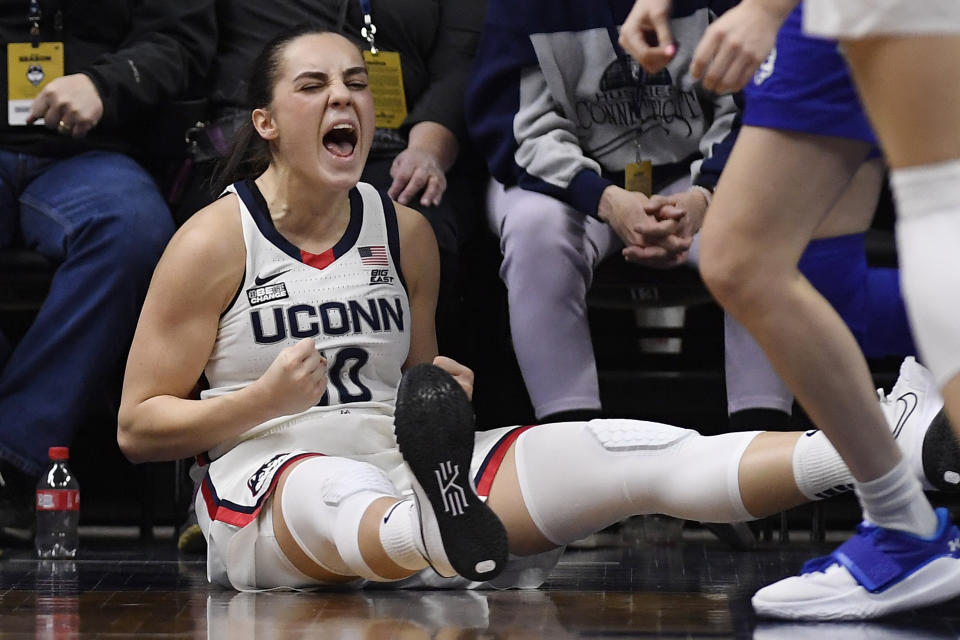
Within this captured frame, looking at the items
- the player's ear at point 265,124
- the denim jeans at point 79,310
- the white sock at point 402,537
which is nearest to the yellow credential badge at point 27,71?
the denim jeans at point 79,310

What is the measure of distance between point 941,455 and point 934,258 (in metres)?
0.85

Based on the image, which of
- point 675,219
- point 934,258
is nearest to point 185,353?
point 675,219

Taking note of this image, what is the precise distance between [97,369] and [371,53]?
91 centimetres

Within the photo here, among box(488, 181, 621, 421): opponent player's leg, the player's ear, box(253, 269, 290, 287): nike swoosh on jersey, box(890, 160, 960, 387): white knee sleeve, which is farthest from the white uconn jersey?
box(890, 160, 960, 387): white knee sleeve

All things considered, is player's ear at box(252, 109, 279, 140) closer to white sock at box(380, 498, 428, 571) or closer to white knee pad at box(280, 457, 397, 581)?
white knee pad at box(280, 457, 397, 581)

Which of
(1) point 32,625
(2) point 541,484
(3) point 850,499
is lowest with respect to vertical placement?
(3) point 850,499

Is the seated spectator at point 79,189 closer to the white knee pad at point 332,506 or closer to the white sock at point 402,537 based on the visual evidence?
the white knee pad at point 332,506

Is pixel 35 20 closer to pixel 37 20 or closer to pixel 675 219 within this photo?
pixel 37 20

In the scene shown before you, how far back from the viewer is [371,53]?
10.1 ft

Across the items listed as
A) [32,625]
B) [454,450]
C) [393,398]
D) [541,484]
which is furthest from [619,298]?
[32,625]

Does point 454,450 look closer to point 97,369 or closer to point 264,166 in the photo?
point 264,166

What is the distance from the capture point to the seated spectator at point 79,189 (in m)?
2.73

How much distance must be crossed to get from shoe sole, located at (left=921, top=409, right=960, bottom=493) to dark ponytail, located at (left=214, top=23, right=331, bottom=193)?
1.23 metres

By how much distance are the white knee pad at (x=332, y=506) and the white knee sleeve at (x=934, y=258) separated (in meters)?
0.96
